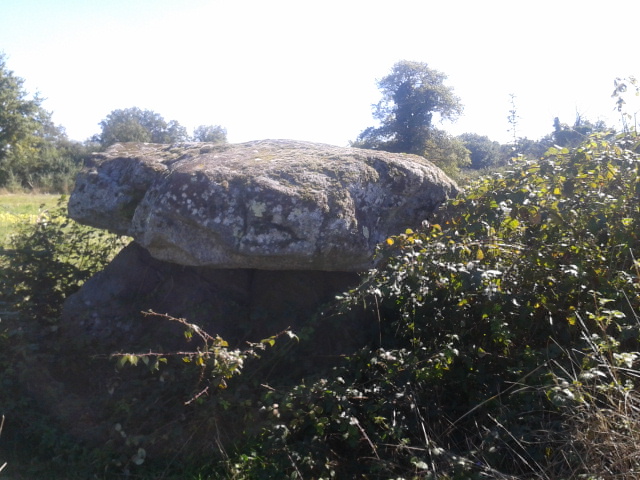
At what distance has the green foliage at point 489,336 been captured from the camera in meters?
2.95

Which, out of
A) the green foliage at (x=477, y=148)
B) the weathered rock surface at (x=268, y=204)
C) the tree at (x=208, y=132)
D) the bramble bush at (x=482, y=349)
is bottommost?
the bramble bush at (x=482, y=349)

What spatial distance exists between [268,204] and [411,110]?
6672 millimetres

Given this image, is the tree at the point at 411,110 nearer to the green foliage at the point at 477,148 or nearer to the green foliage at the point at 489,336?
Answer: the green foliage at the point at 477,148

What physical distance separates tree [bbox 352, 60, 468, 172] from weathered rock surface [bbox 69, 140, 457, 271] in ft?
15.5

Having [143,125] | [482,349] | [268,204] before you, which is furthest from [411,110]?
[143,125]

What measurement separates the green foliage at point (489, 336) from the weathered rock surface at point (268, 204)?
0.51 metres

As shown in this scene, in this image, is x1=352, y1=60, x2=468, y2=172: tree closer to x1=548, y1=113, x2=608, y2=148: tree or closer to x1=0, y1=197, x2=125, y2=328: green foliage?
x1=548, y1=113, x2=608, y2=148: tree

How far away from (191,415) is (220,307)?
38.4 inches

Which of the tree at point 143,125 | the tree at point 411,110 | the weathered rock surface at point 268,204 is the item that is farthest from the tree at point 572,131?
the tree at point 143,125

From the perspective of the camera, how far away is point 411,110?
33.2ft

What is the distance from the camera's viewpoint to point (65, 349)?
436 cm

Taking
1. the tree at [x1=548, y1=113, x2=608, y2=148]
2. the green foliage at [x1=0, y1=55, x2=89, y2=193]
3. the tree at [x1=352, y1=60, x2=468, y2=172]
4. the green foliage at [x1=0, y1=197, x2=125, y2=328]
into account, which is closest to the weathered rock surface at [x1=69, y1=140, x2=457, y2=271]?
the green foliage at [x1=0, y1=197, x2=125, y2=328]

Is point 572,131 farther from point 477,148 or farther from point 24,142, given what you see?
point 24,142

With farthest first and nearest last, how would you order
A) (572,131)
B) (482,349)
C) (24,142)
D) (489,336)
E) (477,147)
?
(24,142) → (477,147) → (572,131) → (489,336) → (482,349)
